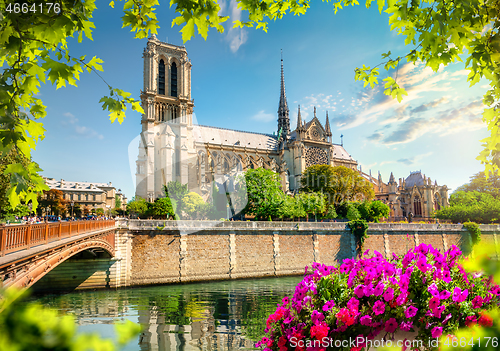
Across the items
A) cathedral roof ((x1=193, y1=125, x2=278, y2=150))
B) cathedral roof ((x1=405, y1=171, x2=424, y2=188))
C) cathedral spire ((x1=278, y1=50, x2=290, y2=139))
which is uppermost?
cathedral spire ((x1=278, y1=50, x2=290, y2=139))

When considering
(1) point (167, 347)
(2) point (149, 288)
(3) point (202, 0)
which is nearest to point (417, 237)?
(2) point (149, 288)

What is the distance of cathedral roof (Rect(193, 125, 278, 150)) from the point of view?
208ft

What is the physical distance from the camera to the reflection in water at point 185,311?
12.3 metres

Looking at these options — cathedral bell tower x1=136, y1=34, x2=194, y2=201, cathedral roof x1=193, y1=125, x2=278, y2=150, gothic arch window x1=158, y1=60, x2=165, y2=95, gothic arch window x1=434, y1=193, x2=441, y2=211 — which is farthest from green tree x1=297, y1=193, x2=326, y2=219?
gothic arch window x1=434, y1=193, x2=441, y2=211

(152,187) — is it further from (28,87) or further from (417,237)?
(28,87)

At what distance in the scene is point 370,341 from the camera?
458 centimetres

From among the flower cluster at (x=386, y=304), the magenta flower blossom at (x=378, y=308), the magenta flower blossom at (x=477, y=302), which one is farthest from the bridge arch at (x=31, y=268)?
the magenta flower blossom at (x=477, y=302)

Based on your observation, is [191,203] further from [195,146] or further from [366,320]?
[366,320]

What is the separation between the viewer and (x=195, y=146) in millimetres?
58156

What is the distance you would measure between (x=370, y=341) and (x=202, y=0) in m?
5.23

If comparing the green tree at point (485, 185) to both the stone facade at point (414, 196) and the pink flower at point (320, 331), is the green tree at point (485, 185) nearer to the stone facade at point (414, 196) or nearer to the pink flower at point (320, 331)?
the stone facade at point (414, 196)

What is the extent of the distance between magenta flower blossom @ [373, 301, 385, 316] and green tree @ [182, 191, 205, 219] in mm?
36509

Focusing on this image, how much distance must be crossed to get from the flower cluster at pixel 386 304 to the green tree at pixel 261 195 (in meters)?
32.1

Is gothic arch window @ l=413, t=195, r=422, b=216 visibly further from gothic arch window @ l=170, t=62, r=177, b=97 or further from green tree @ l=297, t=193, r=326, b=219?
gothic arch window @ l=170, t=62, r=177, b=97
